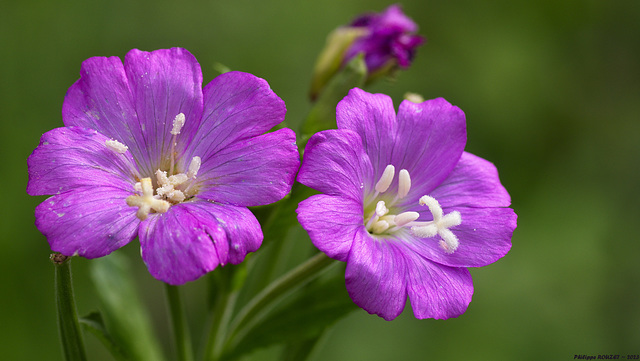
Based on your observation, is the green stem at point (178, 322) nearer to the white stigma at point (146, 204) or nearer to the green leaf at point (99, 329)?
the green leaf at point (99, 329)

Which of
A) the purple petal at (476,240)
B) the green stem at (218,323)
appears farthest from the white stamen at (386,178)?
the green stem at (218,323)

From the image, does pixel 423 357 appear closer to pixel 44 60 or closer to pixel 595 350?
pixel 595 350

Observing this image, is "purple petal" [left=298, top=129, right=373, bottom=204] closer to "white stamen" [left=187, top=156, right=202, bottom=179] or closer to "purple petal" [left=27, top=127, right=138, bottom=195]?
"white stamen" [left=187, top=156, right=202, bottom=179]

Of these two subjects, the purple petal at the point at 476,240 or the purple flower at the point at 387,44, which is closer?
the purple petal at the point at 476,240

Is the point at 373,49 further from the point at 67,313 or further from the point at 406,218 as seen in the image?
the point at 67,313

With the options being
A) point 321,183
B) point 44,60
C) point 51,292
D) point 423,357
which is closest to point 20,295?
point 51,292

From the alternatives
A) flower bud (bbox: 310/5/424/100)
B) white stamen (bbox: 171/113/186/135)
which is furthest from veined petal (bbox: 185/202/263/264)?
flower bud (bbox: 310/5/424/100)

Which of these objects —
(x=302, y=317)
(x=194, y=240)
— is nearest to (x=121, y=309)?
(x=302, y=317)
